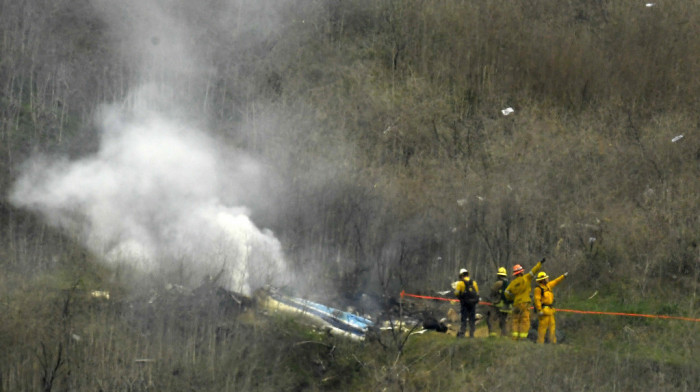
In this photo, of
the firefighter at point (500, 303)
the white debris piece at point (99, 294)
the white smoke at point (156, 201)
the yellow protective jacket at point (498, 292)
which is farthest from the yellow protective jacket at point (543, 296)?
the white debris piece at point (99, 294)

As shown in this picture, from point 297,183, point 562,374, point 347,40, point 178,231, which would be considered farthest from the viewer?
point 347,40

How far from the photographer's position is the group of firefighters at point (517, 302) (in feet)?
48.3

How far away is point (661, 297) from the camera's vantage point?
16609 mm

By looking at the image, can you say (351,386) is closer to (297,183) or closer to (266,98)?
(297,183)

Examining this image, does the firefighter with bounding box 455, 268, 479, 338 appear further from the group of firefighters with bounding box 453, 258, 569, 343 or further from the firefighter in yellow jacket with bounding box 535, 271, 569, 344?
the firefighter in yellow jacket with bounding box 535, 271, 569, 344

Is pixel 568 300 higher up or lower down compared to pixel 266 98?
lower down

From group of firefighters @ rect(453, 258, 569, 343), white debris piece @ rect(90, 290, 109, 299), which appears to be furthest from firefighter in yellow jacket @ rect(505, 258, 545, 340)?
white debris piece @ rect(90, 290, 109, 299)

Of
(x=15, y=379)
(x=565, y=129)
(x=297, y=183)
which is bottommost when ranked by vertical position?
(x=15, y=379)

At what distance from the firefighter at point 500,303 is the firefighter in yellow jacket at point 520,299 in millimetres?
152

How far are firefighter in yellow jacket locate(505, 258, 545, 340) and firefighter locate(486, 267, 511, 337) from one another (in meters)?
0.15

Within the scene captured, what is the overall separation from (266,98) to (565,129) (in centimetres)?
705

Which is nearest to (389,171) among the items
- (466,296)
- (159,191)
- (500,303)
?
(159,191)

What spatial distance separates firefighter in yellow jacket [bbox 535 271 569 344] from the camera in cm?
1466

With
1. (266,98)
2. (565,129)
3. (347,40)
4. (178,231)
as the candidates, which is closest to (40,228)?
(178,231)
